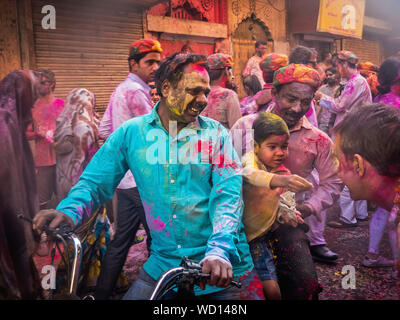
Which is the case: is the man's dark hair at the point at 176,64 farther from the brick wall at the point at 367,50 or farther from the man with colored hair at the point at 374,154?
the brick wall at the point at 367,50

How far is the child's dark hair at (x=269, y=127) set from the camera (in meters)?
2.40

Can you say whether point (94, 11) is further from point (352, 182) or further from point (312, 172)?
point (352, 182)

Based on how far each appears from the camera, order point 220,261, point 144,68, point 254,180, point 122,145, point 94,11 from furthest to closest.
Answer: point 94,11 < point 144,68 < point 254,180 < point 122,145 < point 220,261

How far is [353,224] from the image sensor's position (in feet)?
14.5

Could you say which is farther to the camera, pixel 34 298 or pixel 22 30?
pixel 22 30

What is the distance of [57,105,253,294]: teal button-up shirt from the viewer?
77.4 inches

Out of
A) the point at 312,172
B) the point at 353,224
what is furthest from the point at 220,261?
the point at 353,224

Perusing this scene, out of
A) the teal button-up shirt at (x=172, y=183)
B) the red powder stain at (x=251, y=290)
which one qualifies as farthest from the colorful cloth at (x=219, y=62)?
the red powder stain at (x=251, y=290)

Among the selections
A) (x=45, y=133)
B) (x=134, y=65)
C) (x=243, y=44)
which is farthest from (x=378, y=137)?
(x=243, y=44)

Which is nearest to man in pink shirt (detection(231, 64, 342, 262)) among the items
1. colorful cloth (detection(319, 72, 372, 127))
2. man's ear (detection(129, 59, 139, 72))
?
man's ear (detection(129, 59, 139, 72))

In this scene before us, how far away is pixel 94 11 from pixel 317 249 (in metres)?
4.12

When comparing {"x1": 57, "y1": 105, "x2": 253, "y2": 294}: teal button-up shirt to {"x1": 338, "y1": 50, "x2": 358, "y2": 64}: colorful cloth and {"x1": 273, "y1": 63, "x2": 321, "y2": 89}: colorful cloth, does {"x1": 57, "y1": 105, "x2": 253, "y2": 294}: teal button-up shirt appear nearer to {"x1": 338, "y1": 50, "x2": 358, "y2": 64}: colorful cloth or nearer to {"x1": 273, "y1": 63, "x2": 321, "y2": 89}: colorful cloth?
{"x1": 273, "y1": 63, "x2": 321, "y2": 89}: colorful cloth

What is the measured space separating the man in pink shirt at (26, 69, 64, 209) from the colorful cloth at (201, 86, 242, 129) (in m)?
1.39

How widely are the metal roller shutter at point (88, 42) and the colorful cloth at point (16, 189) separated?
2.42m
